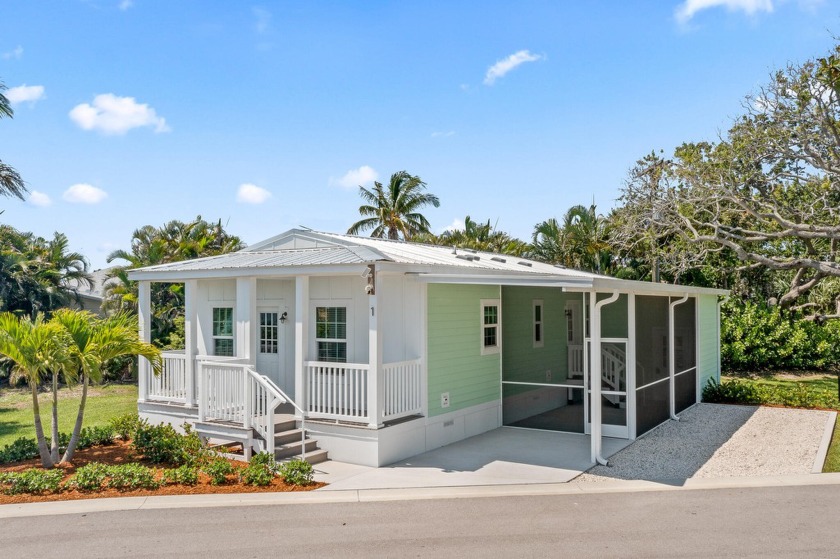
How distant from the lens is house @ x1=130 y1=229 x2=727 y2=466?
30.6ft

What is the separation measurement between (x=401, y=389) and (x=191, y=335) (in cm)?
456

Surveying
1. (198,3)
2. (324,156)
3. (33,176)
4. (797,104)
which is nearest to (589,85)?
(797,104)

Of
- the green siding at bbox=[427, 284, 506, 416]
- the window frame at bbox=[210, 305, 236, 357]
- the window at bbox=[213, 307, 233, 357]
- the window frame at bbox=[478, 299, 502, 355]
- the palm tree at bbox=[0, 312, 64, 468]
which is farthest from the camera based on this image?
the window at bbox=[213, 307, 233, 357]

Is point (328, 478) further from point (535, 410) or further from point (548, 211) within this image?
point (548, 211)

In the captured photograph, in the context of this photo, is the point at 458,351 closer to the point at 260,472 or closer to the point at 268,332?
the point at 268,332

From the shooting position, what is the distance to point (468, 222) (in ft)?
99.9

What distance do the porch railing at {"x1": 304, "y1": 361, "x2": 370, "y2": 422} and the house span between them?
38 mm

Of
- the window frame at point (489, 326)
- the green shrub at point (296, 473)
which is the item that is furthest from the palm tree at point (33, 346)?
the window frame at point (489, 326)

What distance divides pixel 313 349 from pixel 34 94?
1052cm

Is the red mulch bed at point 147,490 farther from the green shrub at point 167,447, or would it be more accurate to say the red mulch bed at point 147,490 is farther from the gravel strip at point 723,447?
the gravel strip at point 723,447

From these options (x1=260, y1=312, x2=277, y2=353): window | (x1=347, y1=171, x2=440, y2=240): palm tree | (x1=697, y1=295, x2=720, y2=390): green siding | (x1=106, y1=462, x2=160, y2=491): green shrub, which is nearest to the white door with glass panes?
(x1=260, y1=312, x2=277, y2=353): window

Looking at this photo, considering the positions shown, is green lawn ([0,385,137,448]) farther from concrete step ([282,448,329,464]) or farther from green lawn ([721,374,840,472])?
green lawn ([721,374,840,472])

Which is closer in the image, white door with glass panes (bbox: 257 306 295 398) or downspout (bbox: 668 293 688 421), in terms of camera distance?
white door with glass panes (bbox: 257 306 295 398)

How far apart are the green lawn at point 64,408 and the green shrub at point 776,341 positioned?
62.6 ft
